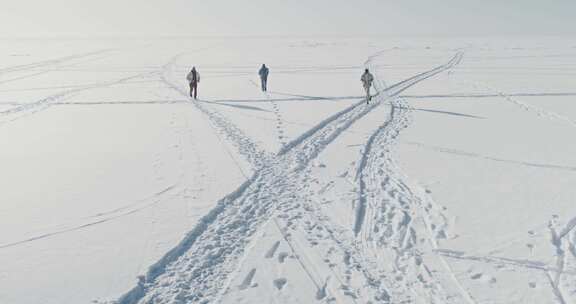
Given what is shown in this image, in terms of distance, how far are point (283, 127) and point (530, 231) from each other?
8402 mm

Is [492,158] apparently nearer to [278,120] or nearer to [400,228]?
[400,228]

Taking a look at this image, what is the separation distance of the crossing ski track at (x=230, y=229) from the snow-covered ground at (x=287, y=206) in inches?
Answer: 1.1

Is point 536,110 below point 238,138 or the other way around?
the other way around

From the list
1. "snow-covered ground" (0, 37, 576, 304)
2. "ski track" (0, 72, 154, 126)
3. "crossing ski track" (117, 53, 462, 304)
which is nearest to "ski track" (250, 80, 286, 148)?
"snow-covered ground" (0, 37, 576, 304)

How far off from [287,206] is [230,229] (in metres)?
1.27

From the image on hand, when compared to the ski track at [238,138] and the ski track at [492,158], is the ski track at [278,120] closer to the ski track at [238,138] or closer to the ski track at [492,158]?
the ski track at [238,138]

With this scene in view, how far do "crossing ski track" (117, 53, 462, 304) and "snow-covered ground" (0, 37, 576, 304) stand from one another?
29 millimetres

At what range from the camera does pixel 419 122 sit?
49.1 ft

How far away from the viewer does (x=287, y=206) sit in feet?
25.1

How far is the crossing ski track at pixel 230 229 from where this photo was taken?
519 cm

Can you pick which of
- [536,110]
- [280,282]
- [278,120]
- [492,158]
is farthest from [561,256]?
[536,110]

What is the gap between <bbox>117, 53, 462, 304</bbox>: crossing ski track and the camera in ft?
17.0

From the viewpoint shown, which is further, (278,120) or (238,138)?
(278,120)

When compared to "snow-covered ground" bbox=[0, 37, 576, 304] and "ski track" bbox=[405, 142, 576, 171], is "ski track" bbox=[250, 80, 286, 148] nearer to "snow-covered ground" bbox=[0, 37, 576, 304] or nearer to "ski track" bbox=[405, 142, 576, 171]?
"snow-covered ground" bbox=[0, 37, 576, 304]
